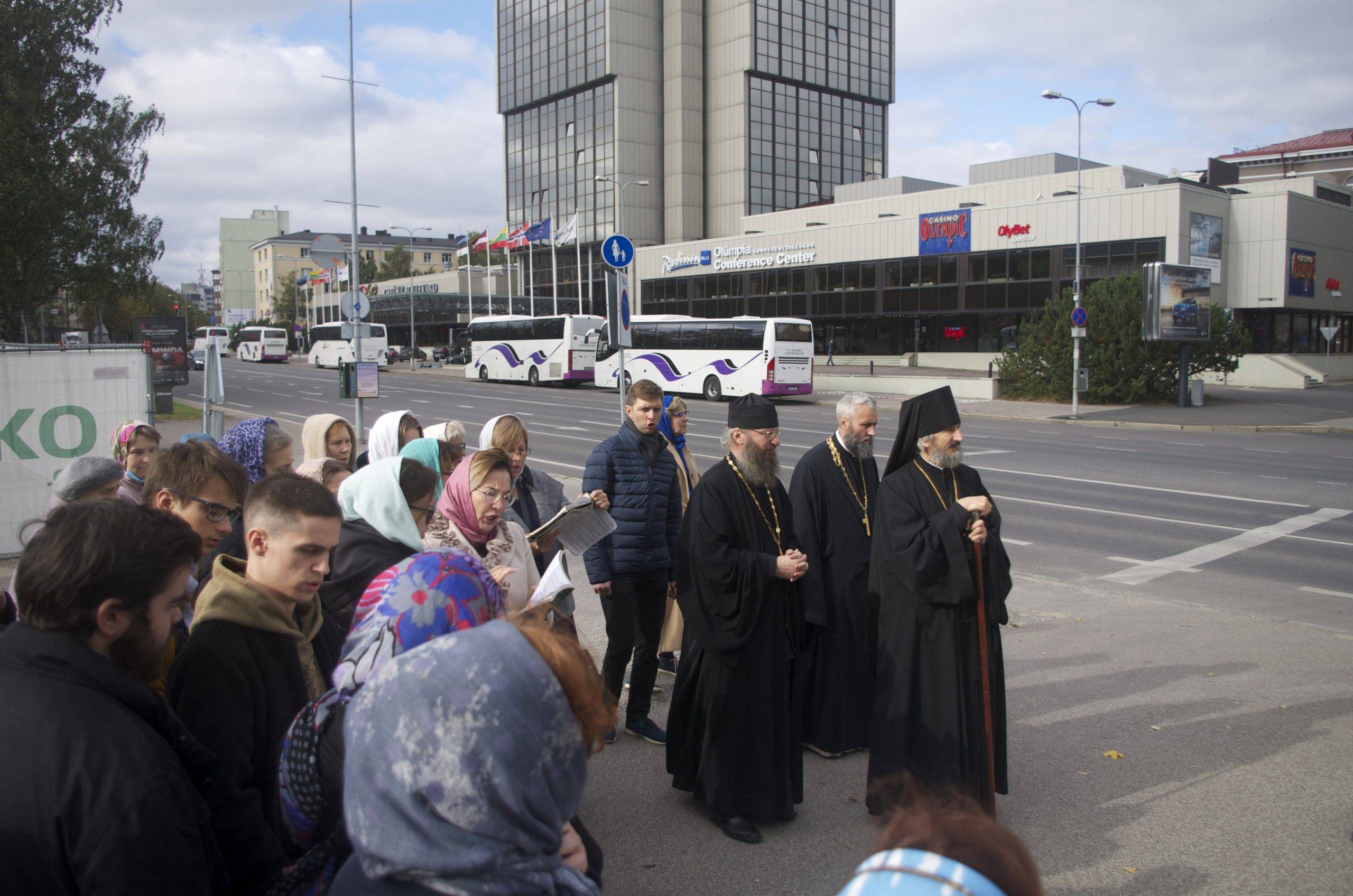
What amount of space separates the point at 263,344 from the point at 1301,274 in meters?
62.8

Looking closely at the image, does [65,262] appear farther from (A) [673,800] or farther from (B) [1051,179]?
(B) [1051,179]

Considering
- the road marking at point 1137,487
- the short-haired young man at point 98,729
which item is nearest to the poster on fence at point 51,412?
the short-haired young man at point 98,729

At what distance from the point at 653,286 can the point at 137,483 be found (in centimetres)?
6083

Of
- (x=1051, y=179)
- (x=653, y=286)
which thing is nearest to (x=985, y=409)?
(x=1051, y=179)

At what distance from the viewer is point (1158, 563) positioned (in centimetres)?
971

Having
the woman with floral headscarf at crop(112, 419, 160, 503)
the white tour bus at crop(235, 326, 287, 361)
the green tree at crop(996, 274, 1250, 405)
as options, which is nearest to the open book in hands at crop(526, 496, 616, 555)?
the woman with floral headscarf at crop(112, 419, 160, 503)

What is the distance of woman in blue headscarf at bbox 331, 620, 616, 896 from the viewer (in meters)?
1.37

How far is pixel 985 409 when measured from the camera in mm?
30359

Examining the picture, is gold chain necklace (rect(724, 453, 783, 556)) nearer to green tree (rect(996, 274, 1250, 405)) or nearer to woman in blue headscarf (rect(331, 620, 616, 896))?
woman in blue headscarf (rect(331, 620, 616, 896))

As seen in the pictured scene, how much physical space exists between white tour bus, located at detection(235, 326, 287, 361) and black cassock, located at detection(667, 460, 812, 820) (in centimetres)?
6947

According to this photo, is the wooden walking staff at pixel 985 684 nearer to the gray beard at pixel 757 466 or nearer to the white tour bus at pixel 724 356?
the gray beard at pixel 757 466

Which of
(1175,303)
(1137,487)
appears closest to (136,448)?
(1137,487)

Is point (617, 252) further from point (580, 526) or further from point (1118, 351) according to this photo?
point (1118, 351)

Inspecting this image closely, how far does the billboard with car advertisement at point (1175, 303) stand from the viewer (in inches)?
1144
